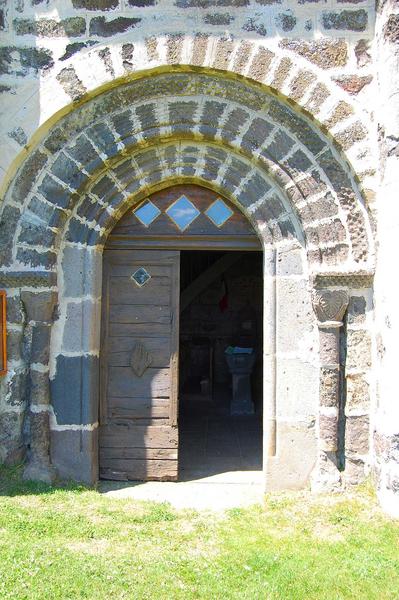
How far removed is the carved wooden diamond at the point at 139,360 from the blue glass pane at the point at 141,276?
0.51 m

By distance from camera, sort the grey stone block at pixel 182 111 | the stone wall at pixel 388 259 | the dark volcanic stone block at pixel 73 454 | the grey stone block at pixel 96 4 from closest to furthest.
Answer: the stone wall at pixel 388 259 → the grey stone block at pixel 96 4 → the grey stone block at pixel 182 111 → the dark volcanic stone block at pixel 73 454

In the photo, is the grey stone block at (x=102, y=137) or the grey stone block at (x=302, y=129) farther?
the grey stone block at (x=102, y=137)

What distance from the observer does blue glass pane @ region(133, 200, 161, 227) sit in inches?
197

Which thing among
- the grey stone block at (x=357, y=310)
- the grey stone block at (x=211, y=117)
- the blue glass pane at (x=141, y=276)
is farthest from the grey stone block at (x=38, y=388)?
the grey stone block at (x=357, y=310)

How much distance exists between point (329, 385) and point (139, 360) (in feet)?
5.02

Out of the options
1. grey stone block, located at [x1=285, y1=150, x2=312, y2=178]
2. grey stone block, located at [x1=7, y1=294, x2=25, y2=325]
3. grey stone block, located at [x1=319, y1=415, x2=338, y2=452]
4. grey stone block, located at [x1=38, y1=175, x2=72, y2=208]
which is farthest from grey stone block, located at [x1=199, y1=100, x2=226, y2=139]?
grey stone block, located at [x1=319, y1=415, x2=338, y2=452]

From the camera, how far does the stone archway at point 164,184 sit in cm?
452

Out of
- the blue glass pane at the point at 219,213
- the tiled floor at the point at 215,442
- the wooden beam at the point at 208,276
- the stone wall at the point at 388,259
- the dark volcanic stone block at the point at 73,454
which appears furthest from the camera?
the wooden beam at the point at 208,276

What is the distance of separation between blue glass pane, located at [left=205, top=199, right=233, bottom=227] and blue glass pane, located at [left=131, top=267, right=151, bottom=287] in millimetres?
690

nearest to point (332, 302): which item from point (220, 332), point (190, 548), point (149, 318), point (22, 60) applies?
point (149, 318)

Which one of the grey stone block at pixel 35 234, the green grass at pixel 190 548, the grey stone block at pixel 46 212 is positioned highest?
the grey stone block at pixel 46 212

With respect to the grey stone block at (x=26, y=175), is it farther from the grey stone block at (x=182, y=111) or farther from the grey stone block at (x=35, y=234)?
the grey stone block at (x=182, y=111)

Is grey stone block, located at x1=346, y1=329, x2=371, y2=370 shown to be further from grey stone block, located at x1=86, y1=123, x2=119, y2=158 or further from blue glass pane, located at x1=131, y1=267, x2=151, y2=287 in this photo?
grey stone block, located at x1=86, y1=123, x2=119, y2=158

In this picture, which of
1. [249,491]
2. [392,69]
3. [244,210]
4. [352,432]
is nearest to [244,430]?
[249,491]
